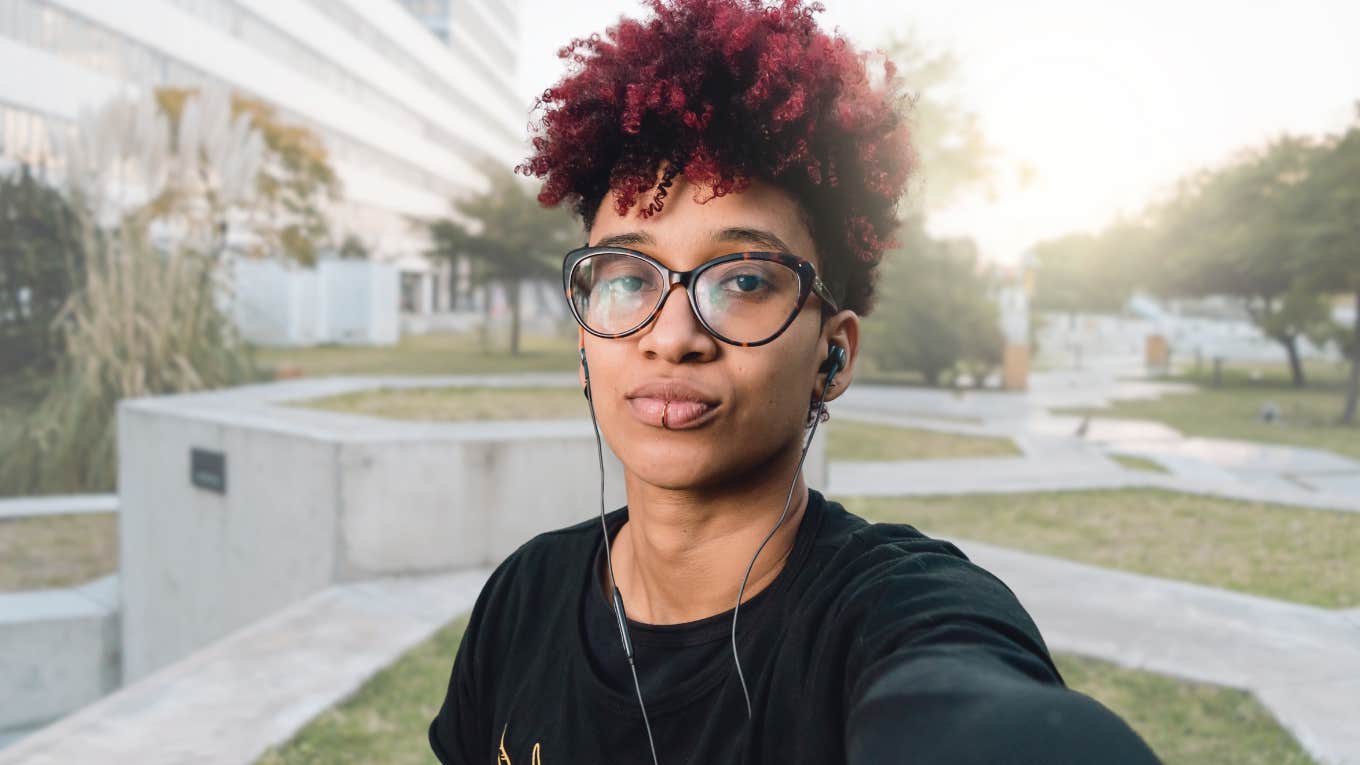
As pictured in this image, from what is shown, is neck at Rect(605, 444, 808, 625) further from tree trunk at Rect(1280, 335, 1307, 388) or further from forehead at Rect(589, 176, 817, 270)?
tree trunk at Rect(1280, 335, 1307, 388)

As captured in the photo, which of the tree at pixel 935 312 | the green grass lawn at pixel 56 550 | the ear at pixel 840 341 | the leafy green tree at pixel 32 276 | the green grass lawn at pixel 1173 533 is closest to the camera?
the ear at pixel 840 341

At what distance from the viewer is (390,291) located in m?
30.4

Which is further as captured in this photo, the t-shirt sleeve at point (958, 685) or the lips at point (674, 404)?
the lips at point (674, 404)

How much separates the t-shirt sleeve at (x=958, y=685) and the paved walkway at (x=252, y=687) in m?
2.94

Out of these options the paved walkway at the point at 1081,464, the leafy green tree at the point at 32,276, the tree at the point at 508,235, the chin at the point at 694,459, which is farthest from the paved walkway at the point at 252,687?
the tree at the point at 508,235

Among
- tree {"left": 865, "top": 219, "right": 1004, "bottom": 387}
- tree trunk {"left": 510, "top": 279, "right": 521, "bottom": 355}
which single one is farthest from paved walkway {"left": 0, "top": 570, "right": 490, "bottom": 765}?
tree trunk {"left": 510, "top": 279, "right": 521, "bottom": 355}

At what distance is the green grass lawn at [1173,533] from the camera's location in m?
5.69

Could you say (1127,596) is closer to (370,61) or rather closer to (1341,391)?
(1341,391)

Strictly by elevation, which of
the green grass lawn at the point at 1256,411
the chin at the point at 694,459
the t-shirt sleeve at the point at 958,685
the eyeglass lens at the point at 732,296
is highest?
the eyeglass lens at the point at 732,296

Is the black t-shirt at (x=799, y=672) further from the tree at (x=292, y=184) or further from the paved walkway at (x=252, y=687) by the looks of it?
the tree at (x=292, y=184)

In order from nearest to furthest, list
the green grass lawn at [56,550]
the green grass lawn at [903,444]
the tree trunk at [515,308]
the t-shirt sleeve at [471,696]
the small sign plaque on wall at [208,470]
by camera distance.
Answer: the t-shirt sleeve at [471,696], the small sign plaque on wall at [208,470], the green grass lawn at [56,550], the green grass lawn at [903,444], the tree trunk at [515,308]

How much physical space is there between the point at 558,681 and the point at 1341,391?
2341 cm

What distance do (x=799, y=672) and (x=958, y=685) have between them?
35 cm

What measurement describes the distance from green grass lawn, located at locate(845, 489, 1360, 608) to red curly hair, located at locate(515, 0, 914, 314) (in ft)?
16.8
